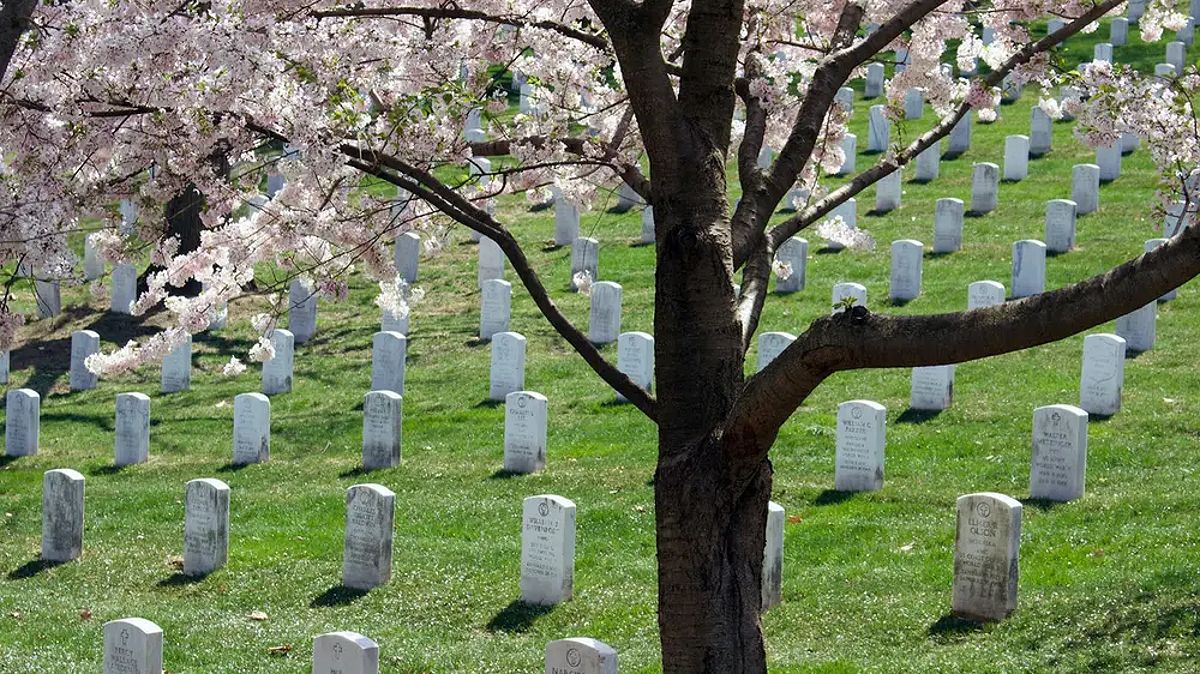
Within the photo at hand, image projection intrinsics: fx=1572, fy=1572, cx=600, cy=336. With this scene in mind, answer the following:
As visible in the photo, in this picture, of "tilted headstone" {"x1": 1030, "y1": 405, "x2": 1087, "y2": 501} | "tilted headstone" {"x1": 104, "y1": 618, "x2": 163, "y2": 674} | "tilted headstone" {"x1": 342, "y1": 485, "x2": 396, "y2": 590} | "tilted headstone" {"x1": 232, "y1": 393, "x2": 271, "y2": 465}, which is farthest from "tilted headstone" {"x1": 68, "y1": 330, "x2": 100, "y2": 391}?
"tilted headstone" {"x1": 1030, "y1": 405, "x2": 1087, "y2": 501}

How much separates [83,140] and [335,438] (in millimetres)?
10265

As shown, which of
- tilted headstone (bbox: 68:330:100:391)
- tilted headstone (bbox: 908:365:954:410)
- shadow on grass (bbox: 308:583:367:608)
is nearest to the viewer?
shadow on grass (bbox: 308:583:367:608)

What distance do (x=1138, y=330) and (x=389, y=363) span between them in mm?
8585

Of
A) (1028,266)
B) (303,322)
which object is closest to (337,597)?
(1028,266)

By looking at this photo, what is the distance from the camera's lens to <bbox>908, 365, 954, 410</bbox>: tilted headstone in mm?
15562

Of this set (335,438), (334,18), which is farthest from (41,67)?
(335,438)

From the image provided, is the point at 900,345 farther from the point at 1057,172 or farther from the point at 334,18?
the point at 1057,172

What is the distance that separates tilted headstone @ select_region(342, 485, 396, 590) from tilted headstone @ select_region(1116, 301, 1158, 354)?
28.5ft

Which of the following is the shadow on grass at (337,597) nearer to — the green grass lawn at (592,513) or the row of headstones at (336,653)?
the green grass lawn at (592,513)

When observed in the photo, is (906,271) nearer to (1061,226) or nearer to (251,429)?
(1061,226)

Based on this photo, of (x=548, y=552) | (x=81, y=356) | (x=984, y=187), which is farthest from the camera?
(x=984, y=187)

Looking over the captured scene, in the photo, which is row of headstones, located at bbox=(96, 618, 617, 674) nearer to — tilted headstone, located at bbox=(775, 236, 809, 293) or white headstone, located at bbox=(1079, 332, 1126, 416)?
white headstone, located at bbox=(1079, 332, 1126, 416)

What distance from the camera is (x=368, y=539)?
1234 centimetres

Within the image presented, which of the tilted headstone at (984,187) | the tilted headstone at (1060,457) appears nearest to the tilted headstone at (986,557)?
the tilted headstone at (1060,457)
